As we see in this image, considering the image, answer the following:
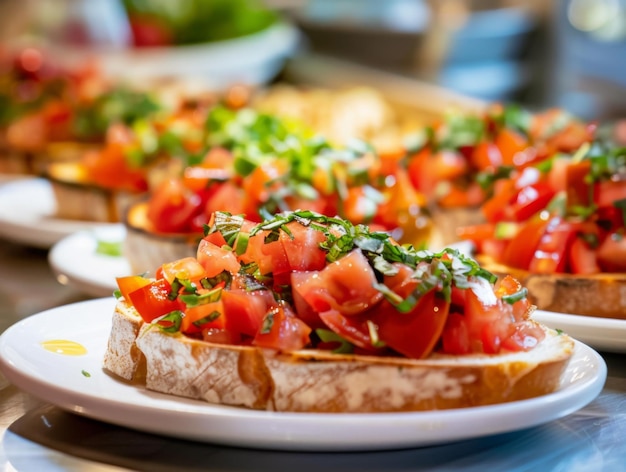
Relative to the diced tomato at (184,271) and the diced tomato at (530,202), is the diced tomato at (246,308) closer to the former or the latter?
the diced tomato at (184,271)

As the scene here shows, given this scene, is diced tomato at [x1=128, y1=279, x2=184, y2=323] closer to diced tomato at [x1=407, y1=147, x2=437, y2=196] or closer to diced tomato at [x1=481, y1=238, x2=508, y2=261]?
diced tomato at [x1=481, y1=238, x2=508, y2=261]

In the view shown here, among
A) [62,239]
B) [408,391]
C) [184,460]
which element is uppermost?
[408,391]

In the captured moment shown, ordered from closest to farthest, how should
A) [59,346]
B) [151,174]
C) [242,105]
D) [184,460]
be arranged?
1. [184,460]
2. [59,346]
3. [151,174]
4. [242,105]

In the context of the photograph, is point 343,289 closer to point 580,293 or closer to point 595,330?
point 595,330

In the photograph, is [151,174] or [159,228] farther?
[151,174]

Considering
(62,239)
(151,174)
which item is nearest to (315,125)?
(151,174)

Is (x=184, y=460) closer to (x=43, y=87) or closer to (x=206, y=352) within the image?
(x=206, y=352)

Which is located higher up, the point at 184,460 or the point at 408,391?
the point at 408,391

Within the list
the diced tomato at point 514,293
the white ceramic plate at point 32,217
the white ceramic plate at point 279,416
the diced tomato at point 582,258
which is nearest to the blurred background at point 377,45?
the white ceramic plate at point 32,217
